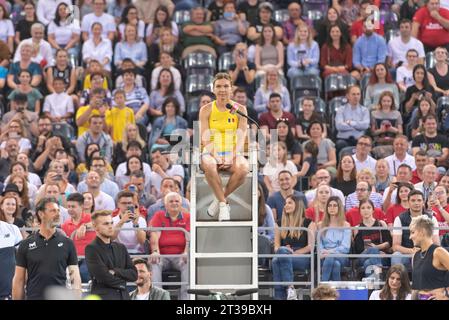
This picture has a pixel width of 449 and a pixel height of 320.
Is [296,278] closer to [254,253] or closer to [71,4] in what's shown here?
[254,253]

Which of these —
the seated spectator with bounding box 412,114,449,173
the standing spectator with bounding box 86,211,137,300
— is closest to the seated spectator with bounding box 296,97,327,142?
the seated spectator with bounding box 412,114,449,173

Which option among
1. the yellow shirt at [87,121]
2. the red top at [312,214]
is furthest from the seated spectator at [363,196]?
the yellow shirt at [87,121]

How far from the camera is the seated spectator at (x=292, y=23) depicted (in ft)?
70.7

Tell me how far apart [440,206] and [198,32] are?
22.1 ft

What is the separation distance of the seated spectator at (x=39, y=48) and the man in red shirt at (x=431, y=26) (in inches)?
220

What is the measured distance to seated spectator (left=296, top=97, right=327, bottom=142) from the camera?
19.2 m

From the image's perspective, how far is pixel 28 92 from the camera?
20094mm

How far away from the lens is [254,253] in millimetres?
12703

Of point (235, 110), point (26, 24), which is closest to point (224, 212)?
point (235, 110)

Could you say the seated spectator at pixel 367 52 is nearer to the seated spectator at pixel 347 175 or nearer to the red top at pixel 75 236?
the seated spectator at pixel 347 175

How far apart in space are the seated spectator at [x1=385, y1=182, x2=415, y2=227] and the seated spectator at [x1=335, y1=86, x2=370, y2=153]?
2958 millimetres

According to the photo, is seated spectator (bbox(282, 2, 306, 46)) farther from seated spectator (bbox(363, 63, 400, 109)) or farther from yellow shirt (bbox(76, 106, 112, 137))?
yellow shirt (bbox(76, 106, 112, 137))

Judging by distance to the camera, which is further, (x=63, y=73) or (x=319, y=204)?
(x=63, y=73)

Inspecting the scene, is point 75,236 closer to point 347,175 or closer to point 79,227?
point 79,227
